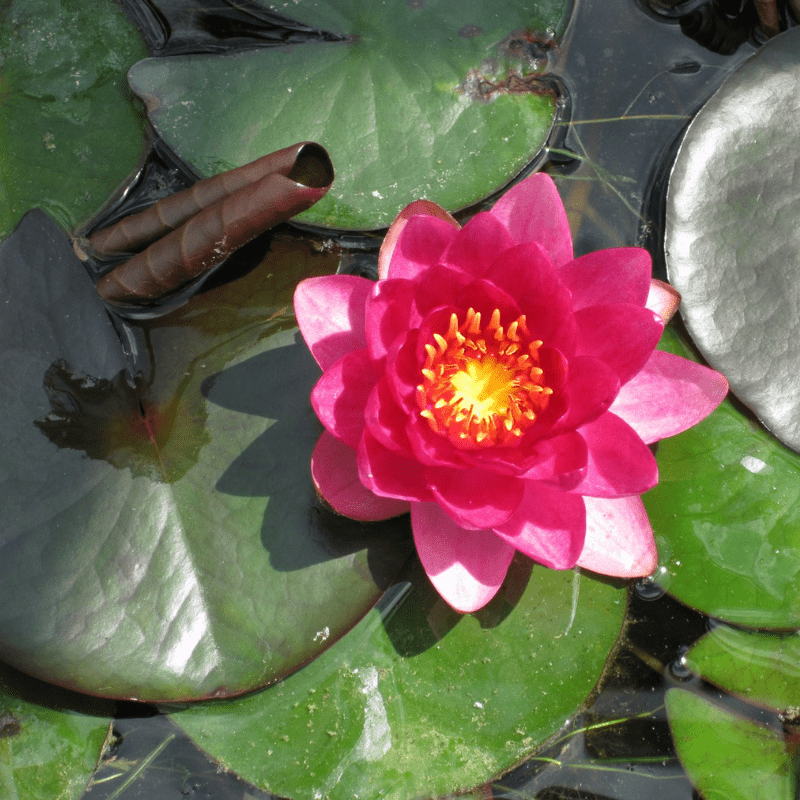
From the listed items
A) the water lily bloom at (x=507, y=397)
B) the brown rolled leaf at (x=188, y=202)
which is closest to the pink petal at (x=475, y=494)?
the water lily bloom at (x=507, y=397)

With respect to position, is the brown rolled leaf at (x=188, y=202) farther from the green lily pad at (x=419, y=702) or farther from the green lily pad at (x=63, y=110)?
the green lily pad at (x=419, y=702)

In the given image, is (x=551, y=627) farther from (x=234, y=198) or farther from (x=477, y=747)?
(x=234, y=198)

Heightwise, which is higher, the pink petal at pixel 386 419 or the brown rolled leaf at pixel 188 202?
the brown rolled leaf at pixel 188 202

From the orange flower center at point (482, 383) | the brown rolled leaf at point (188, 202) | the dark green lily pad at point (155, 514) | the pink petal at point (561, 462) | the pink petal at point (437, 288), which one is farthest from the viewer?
the brown rolled leaf at point (188, 202)

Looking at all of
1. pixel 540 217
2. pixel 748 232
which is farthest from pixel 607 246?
pixel 540 217

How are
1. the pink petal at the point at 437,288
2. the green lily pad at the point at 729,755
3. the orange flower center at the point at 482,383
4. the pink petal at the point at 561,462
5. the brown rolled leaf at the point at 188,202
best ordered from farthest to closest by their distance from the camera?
the green lily pad at the point at 729,755 → the brown rolled leaf at the point at 188,202 → the orange flower center at the point at 482,383 → the pink petal at the point at 437,288 → the pink petal at the point at 561,462

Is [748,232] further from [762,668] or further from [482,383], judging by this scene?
[762,668]

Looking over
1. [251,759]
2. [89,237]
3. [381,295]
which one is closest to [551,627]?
[251,759]

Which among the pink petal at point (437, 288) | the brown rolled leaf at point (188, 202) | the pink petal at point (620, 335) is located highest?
the brown rolled leaf at point (188, 202)
